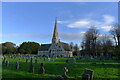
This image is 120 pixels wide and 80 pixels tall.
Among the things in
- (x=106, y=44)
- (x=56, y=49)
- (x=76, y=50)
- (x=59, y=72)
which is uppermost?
(x=106, y=44)

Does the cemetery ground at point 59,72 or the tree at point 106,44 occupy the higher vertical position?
the tree at point 106,44

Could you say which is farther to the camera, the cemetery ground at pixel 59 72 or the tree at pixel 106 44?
the tree at pixel 106 44

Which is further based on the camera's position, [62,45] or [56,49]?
[62,45]

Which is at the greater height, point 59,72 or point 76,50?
point 76,50

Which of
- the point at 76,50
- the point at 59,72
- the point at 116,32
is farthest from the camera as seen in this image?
the point at 76,50

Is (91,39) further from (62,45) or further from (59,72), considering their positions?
(59,72)

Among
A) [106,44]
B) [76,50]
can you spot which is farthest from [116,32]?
[76,50]

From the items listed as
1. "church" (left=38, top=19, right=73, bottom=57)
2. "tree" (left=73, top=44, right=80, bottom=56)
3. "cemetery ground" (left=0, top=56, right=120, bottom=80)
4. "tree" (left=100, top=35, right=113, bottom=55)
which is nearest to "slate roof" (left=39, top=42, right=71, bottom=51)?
"church" (left=38, top=19, right=73, bottom=57)

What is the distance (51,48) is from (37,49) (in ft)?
62.5

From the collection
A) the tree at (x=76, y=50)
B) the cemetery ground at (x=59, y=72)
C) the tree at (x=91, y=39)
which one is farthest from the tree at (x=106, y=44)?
the cemetery ground at (x=59, y=72)

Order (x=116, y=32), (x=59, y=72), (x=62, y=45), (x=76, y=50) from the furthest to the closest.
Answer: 1. (x=62, y=45)
2. (x=76, y=50)
3. (x=116, y=32)
4. (x=59, y=72)

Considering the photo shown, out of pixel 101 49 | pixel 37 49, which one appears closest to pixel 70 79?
pixel 101 49

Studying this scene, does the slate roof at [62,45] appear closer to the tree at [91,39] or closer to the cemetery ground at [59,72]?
the tree at [91,39]

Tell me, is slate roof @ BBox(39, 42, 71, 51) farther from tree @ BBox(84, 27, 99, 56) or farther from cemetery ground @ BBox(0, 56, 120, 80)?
cemetery ground @ BBox(0, 56, 120, 80)
